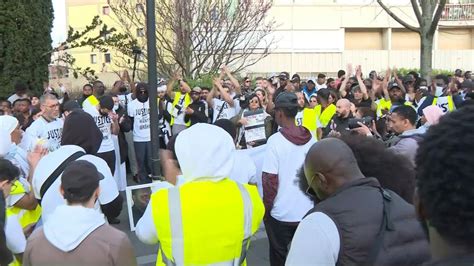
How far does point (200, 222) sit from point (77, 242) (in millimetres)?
592

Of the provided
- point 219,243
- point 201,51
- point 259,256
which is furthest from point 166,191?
point 201,51

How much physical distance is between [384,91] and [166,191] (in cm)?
853

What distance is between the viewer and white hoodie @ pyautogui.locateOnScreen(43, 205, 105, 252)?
268 centimetres

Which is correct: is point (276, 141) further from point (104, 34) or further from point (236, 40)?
point (236, 40)

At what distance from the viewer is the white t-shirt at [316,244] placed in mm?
2264

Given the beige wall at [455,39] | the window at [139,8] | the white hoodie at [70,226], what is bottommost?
the white hoodie at [70,226]

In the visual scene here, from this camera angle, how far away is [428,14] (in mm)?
16531

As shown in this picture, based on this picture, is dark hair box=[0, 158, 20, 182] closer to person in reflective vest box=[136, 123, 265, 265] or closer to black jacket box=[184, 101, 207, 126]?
person in reflective vest box=[136, 123, 265, 265]

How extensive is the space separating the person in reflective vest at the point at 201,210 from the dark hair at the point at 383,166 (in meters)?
0.65

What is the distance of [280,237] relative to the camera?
4.82 metres

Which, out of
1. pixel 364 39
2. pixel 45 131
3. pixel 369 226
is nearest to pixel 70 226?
pixel 369 226

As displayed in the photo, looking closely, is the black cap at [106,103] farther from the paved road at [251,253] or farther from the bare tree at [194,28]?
the bare tree at [194,28]

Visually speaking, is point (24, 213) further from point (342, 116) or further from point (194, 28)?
point (194, 28)

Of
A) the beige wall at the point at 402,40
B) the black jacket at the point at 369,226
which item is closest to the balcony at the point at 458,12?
the beige wall at the point at 402,40
